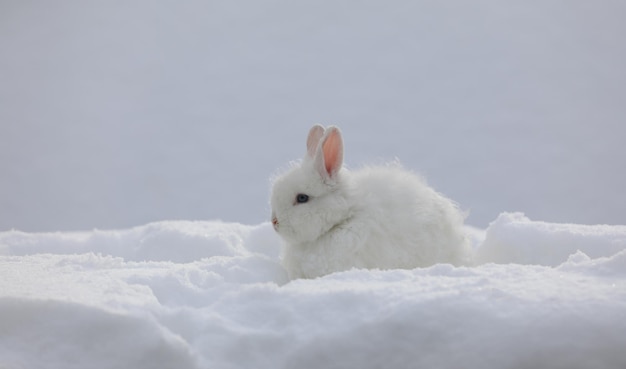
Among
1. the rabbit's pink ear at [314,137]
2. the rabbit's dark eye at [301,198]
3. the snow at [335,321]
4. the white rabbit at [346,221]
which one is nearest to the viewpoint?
the snow at [335,321]

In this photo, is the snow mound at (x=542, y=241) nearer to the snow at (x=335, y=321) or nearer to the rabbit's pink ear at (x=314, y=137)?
the snow at (x=335, y=321)

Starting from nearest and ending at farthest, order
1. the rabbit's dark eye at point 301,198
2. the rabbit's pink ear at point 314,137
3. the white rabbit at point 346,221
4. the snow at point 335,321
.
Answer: the snow at point 335,321
the white rabbit at point 346,221
the rabbit's dark eye at point 301,198
the rabbit's pink ear at point 314,137

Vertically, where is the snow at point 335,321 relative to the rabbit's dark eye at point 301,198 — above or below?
below

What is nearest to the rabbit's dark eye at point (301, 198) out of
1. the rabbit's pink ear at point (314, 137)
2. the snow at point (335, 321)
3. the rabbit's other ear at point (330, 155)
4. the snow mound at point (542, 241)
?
the rabbit's other ear at point (330, 155)

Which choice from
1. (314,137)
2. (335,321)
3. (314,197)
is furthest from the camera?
(314,137)

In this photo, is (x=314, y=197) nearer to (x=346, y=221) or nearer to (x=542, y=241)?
(x=346, y=221)

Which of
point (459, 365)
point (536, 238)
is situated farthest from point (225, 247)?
point (459, 365)

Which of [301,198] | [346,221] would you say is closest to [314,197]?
[301,198]
